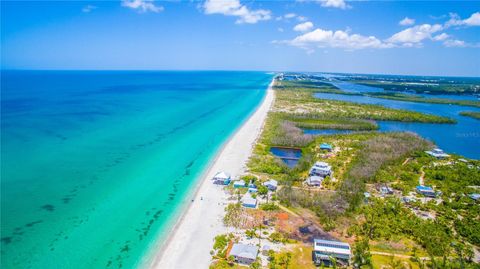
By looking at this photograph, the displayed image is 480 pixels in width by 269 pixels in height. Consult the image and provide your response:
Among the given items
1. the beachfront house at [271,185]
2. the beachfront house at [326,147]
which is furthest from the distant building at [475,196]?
the beachfront house at [271,185]

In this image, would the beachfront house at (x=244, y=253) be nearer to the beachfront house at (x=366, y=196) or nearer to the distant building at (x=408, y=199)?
the beachfront house at (x=366, y=196)

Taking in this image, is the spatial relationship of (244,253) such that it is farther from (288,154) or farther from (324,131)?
(324,131)

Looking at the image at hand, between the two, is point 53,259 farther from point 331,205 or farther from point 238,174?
point 331,205

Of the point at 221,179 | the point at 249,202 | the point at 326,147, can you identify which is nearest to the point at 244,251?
the point at 249,202

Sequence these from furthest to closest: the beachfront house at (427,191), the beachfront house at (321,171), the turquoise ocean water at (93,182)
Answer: the beachfront house at (321,171)
the beachfront house at (427,191)
the turquoise ocean water at (93,182)

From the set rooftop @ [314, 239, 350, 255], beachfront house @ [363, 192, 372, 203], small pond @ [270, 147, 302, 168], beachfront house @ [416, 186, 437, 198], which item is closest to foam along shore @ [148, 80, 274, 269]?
small pond @ [270, 147, 302, 168]

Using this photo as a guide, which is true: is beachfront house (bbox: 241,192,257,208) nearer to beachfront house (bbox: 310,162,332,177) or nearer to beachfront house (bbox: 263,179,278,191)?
beachfront house (bbox: 263,179,278,191)

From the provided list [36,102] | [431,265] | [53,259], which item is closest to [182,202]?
[53,259]
